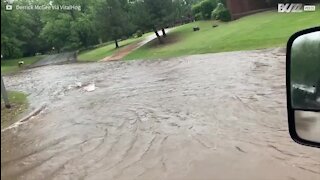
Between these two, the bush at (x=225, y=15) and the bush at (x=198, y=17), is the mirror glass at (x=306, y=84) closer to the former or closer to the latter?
the bush at (x=225, y=15)

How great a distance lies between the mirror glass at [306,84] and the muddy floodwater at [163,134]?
112 centimetres

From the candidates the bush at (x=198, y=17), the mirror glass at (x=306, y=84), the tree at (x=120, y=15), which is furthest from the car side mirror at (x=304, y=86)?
the bush at (x=198, y=17)

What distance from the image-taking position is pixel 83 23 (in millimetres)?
7129

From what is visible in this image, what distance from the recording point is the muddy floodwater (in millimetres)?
5543

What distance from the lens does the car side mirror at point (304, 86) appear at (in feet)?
4.98

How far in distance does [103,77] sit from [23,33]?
18383mm

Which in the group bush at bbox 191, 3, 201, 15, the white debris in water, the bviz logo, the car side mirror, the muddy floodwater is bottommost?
bush at bbox 191, 3, 201, 15

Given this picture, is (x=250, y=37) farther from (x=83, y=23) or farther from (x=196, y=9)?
(x=196, y=9)

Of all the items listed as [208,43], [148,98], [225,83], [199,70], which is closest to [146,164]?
[148,98]

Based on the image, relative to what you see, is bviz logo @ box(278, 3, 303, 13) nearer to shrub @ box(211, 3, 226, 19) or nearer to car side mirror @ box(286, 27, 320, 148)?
shrub @ box(211, 3, 226, 19)

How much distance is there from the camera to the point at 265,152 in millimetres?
6188

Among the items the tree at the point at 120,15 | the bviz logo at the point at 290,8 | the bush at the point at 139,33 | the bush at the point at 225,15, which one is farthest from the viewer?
the bush at the point at 139,33

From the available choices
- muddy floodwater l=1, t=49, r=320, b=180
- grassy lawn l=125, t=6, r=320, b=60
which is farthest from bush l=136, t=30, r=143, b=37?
muddy floodwater l=1, t=49, r=320, b=180

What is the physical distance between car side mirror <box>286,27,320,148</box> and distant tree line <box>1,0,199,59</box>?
945mm
